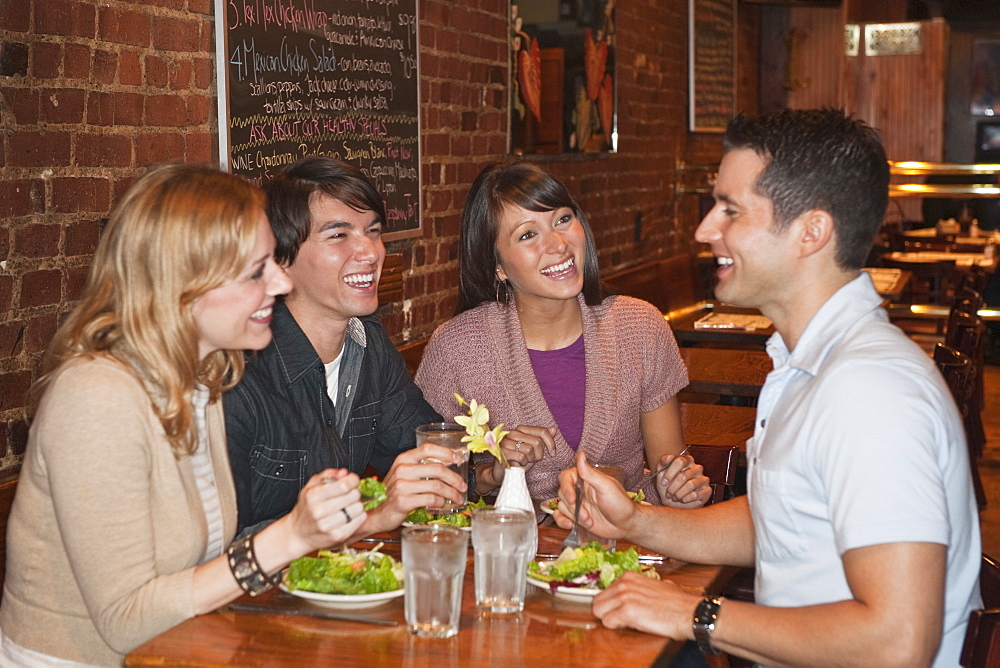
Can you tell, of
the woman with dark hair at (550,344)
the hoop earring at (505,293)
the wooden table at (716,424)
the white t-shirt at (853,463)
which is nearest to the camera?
the white t-shirt at (853,463)

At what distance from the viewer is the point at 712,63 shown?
8.05 m

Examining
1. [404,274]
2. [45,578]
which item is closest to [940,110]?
[404,274]

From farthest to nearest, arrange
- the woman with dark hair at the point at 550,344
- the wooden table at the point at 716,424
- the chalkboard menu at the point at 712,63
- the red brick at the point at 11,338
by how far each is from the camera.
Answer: the chalkboard menu at the point at 712,63 → the wooden table at the point at 716,424 → the woman with dark hair at the point at 550,344 → the red brick at the point at 11,338

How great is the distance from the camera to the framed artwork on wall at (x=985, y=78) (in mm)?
11844

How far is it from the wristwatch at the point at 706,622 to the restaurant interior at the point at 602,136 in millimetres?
Result: 63

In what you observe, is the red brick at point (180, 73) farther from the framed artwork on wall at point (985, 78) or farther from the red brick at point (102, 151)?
the framed artwork on wall at point (985, 78)

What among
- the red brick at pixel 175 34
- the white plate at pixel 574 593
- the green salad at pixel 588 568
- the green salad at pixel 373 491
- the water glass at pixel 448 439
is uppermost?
the red brick at pixel 175 34

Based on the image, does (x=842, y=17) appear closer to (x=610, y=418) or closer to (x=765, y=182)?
(x=610, y=418)

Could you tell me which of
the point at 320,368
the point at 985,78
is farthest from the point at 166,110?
the point at 985,78

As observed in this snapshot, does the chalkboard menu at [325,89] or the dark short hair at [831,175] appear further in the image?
the chalkboard menu at [325,89]

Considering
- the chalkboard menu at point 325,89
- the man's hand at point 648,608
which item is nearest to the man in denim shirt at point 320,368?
the chalkboard menu at point 325,89

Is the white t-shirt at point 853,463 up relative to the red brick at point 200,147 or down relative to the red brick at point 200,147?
down

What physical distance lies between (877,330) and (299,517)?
0.90 metres

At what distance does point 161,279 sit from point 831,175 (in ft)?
3.48
